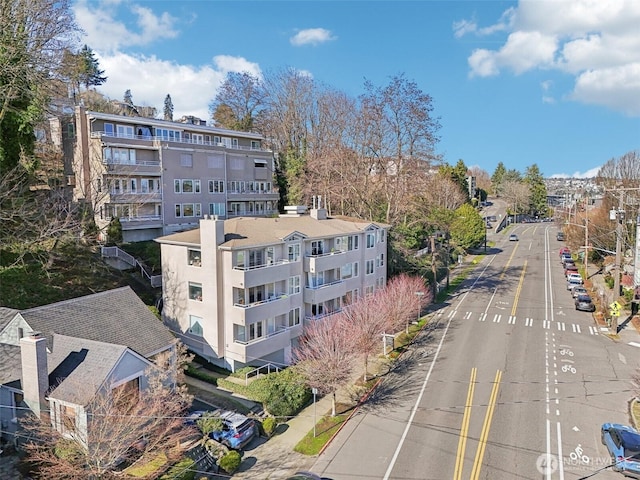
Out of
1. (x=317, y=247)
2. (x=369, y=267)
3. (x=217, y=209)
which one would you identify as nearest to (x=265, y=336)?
(x=317, y=247)

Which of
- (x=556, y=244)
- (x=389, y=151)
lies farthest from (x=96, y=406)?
(x=556, y=244)

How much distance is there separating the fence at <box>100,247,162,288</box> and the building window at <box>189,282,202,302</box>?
8773 mm

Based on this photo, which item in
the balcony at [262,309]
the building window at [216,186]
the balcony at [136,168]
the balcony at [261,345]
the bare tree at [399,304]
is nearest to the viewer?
the balcony at [262,309]

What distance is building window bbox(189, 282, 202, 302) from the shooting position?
3100cm

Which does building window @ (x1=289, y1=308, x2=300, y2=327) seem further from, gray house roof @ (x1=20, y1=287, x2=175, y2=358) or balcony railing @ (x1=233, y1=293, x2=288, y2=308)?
gray house roof @ (x1=20, y1=287, x2=175, y2=358)

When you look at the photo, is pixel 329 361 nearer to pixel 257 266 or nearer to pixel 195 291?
pixel 257 266

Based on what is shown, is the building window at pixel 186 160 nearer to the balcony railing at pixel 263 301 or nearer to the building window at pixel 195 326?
the building window at pixel 195 326

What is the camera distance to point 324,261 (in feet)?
118

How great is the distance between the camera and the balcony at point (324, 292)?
1374 inches

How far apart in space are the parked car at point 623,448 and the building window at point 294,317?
19732mm

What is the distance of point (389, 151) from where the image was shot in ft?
169

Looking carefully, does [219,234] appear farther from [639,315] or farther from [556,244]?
[556,244]

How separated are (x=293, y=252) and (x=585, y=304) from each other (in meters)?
31.9

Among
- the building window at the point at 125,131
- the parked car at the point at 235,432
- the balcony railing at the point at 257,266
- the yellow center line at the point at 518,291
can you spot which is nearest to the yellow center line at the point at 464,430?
the parked car at the point at 235,432
